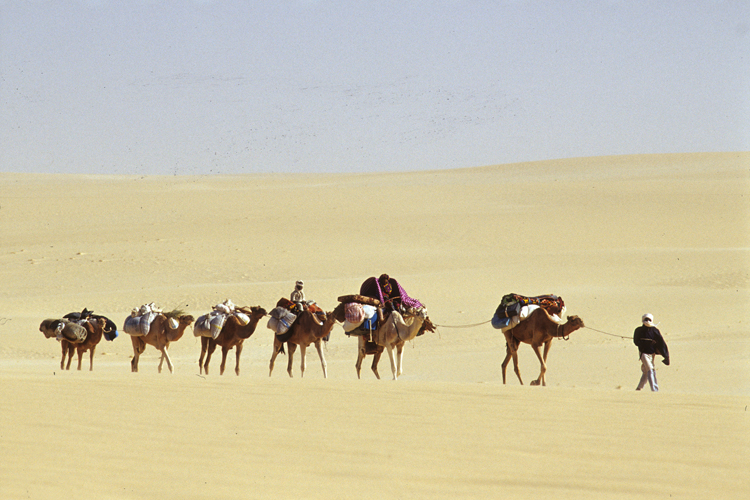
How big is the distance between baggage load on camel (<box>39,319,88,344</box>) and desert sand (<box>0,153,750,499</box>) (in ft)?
1.97

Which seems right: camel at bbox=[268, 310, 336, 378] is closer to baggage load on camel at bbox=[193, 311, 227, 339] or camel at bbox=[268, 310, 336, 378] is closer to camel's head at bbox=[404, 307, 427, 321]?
baggage load on camel at bbox=[193, 311, 227, 339]

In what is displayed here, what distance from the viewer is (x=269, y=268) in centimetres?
2891

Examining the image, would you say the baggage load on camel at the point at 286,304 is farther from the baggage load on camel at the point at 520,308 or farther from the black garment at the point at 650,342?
the black garment at the point at 650,342

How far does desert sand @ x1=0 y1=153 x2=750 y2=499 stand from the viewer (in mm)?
6020

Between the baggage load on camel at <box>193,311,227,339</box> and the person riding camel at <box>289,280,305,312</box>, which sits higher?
the person riding camel at <box>289,280,305,312</box>

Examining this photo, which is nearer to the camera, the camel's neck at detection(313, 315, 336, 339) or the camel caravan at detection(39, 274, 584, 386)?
the camel caravan at detection(39, 274, 584, 386)

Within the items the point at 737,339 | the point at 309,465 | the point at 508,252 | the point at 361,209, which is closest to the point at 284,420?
the point at 309,465

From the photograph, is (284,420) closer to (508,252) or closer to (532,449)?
(532,449)

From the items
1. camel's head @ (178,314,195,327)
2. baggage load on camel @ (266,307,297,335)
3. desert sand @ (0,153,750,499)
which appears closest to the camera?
desert sand @ (0,153,750,499)

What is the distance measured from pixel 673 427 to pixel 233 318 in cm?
924

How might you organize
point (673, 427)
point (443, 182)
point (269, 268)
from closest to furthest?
point (673, 427), point (269, 268), point (443, 182)

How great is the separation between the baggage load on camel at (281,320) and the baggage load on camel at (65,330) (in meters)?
3.21

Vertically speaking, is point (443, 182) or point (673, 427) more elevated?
point (443, 182)

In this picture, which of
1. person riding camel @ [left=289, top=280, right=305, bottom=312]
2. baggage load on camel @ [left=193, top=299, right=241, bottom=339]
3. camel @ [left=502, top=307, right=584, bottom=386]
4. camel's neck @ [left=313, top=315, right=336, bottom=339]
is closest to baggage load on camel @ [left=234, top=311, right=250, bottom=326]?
baggage load on camel @ [left=193, top=299, right=241, bottom=339]
